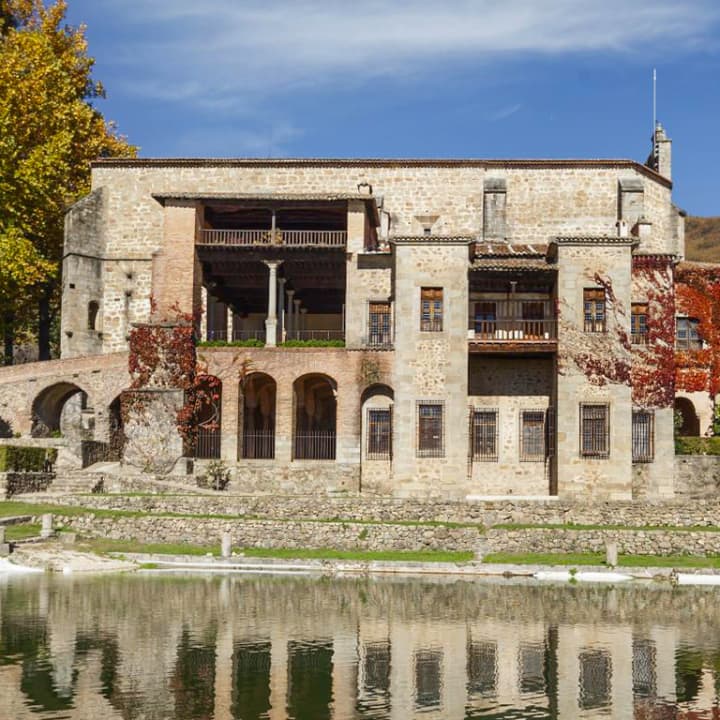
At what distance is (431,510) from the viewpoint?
3284 cm

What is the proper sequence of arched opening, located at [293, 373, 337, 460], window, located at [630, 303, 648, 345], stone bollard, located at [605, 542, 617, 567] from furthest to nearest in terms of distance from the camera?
arched opening, located at [293, 373, 337, 460]
window, located at [630, 303, 648, 345]
stone bollard, located at [605, 542, 617, 567]

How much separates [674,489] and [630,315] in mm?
6269

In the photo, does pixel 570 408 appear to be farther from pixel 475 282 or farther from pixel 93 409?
pixel 93 409

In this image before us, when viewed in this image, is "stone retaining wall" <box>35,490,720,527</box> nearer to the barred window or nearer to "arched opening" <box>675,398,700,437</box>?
the barred window

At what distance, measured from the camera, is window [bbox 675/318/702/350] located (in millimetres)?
47031

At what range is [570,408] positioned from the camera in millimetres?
39594

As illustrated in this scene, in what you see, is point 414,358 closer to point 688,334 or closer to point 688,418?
point 688,334

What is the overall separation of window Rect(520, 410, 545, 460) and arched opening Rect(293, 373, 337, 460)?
6862 millimetres

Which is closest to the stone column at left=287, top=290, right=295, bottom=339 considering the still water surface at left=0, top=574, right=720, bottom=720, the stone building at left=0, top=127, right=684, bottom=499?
the stone building at left=0, top=127, right=684, bottom=499

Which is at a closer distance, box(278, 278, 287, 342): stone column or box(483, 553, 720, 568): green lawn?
box(483, 553, 720, 568): green lawn

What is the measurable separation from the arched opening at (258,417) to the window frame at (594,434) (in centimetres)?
1130

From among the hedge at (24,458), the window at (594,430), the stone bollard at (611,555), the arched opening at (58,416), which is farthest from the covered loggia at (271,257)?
the stone bollard at (611,555)

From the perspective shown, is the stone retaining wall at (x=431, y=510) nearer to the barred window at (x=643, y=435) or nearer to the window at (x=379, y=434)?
the barred window at (x=643, y=435)

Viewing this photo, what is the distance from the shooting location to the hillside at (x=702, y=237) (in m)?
126
